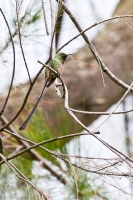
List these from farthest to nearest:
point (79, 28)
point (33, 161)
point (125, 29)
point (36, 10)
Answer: point (125, 29)
point (33, 161)
point (36, 10)
point (79, 28)

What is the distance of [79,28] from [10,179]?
61 centimetres

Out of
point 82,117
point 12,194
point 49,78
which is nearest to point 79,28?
point 49,78

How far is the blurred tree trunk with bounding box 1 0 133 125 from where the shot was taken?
1830mm

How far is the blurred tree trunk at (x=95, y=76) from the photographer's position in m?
1.83

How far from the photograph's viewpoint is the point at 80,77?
1.92 metres

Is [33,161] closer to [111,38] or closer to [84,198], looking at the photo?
[84,198]

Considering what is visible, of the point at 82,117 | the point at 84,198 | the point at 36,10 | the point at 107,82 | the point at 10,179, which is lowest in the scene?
the point at 84,198

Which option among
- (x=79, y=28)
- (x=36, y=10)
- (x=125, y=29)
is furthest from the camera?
(x=125, y=29)

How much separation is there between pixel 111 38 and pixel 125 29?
0.08 meters

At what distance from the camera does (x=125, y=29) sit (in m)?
2.10

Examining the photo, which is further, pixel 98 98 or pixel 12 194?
pixel 98 98

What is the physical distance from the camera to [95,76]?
6.28 ft

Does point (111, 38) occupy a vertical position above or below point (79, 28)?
above

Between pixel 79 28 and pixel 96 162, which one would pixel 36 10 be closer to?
pixel 79 28
